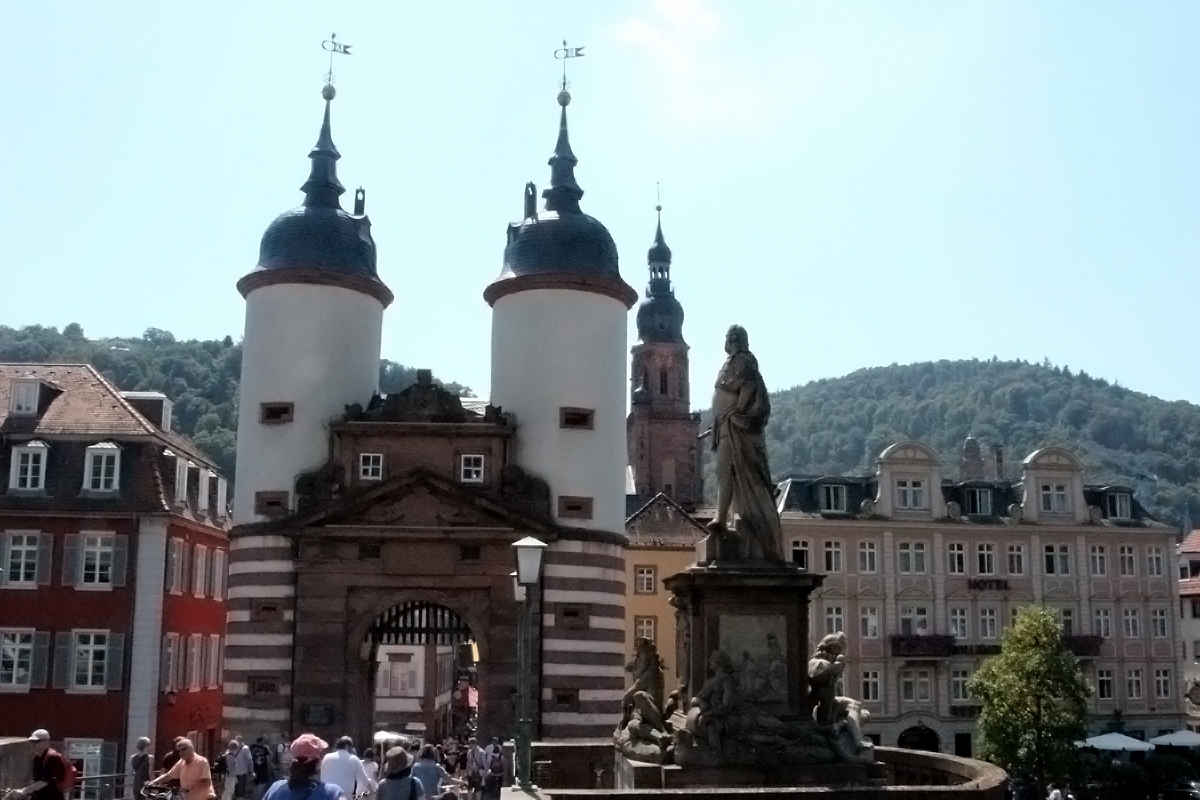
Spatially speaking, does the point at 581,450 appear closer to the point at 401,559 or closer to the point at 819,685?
the point at 401,559

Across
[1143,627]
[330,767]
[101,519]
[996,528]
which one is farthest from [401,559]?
[1143,627]

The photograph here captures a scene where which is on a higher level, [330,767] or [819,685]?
[819,685]

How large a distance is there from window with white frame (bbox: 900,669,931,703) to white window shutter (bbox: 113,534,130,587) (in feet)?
95.0

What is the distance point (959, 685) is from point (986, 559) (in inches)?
200

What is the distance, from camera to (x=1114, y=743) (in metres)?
45.2

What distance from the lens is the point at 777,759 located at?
15.4 metres

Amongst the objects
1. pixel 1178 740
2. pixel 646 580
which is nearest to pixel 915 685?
pixel 1178 740

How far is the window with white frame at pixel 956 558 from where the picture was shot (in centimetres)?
5112

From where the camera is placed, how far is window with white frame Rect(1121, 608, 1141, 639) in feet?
173

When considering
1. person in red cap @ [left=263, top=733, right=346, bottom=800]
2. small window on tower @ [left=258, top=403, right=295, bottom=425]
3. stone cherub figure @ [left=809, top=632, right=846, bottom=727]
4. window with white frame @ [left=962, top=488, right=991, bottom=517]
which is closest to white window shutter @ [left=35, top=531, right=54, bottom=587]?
small window on tower @ [left=258, top=403, right=295, bottom=425]

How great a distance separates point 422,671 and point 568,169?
1384 inches

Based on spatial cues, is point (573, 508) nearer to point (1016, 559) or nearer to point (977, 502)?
point (977, 502)

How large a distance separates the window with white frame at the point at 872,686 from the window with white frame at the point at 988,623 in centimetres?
470

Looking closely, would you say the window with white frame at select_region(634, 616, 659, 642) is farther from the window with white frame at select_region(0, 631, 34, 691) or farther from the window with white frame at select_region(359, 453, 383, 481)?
the window with white frame at select_region(0, 631, 34, 691)
